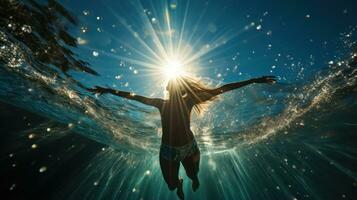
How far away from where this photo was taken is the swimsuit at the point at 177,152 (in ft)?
21.7

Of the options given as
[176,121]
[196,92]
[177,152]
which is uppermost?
[196,92]

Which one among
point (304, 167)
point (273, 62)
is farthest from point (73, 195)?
point (304, 167)

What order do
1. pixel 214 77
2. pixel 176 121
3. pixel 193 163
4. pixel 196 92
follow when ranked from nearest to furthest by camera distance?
pixel 196 92 < pixel 176 121 < pixel 193 163 < pixel 214 77

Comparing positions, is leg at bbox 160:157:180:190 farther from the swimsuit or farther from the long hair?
the long hair

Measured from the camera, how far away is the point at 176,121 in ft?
21.7

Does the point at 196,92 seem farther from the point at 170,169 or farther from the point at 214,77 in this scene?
the point at 214,77

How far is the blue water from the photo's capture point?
28.5 ft

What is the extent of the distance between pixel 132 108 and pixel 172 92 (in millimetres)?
12782

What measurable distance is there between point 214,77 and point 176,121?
643cm

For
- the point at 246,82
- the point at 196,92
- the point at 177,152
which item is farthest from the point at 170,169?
the point at 246,82

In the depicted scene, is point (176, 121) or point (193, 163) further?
point (193, 163)

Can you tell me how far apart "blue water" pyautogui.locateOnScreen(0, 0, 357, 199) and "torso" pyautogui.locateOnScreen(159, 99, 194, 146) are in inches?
132

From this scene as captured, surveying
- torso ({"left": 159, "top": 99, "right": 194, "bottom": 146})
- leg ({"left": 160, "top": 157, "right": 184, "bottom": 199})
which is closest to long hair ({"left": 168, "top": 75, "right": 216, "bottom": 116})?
torso ({"left": 159, "top": 99, "right": 194, "bottom": 146})

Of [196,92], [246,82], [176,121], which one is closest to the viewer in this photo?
[246,82]
